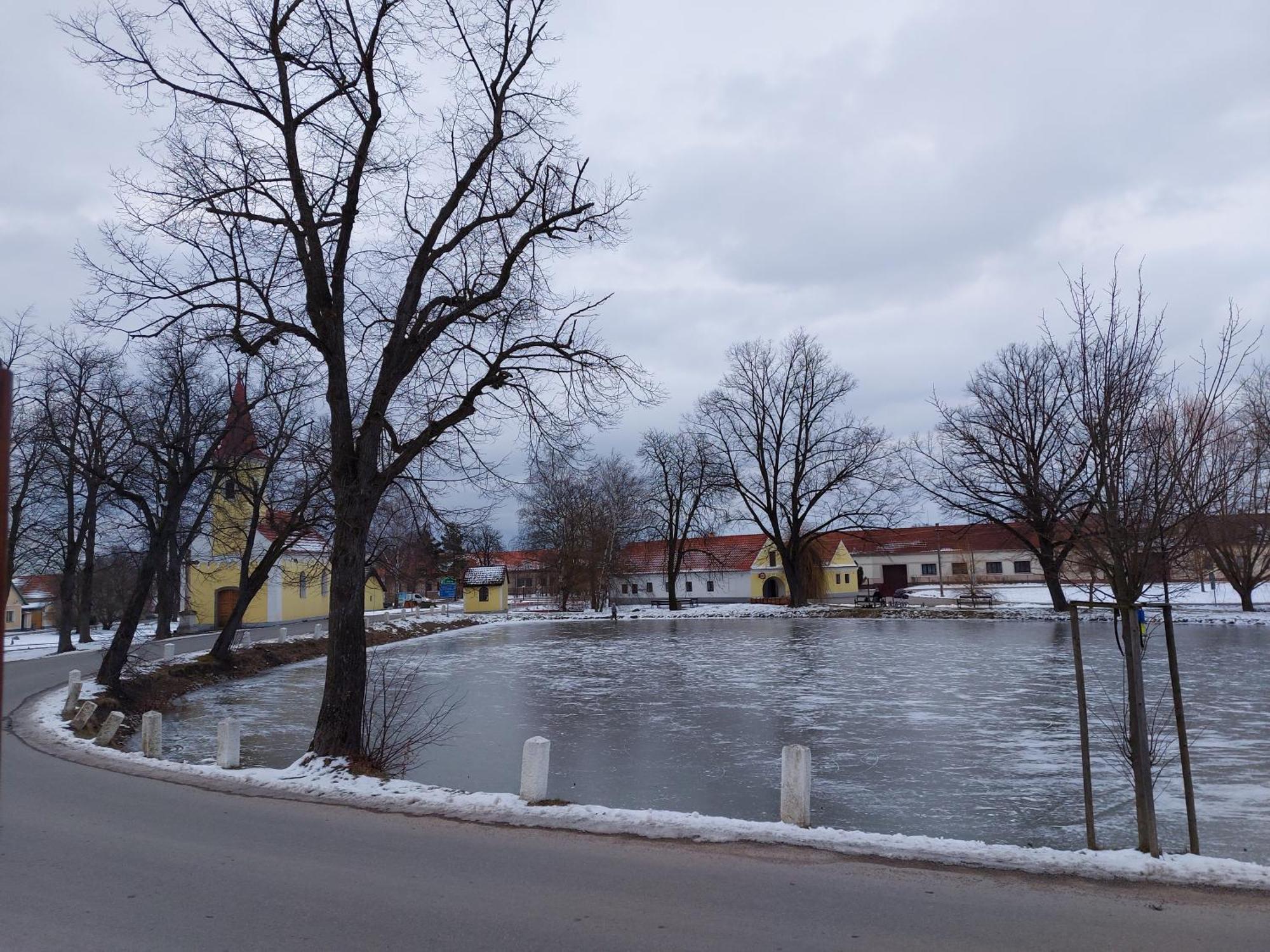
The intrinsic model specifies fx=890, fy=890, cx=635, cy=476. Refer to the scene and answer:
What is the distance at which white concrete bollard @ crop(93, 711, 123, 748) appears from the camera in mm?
13461

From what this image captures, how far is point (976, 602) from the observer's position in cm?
5278

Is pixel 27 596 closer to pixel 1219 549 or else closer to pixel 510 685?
pixel 510 685

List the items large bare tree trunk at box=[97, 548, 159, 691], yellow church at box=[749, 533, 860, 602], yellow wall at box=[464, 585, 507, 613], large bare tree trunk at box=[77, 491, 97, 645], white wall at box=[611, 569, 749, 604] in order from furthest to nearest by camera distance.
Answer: white wall at box=[611, 569, 749, 604], yellow church at box=[749, 533, 860, 602], yellow wall at box=[464, 585, 507, 613], large bare tree trunk at box=[77, 491, 97, 645], large bare tree trunk at box=[97, 548, 159, 691]

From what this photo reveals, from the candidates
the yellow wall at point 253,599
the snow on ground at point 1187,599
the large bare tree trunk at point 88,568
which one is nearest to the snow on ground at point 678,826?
the snow on ground at point 1187,599

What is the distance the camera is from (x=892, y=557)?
90.5 m

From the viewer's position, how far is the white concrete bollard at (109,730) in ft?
44.2

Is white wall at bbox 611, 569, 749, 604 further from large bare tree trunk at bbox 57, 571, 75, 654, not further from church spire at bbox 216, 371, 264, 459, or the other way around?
church spire at bbox 216, 371, 264, 459

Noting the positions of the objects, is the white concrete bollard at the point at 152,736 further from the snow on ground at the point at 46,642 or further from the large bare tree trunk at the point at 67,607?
the large bare tree trunk at the point at 67,607

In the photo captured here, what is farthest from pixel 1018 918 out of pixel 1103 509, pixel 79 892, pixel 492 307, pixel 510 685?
pixel 510 685

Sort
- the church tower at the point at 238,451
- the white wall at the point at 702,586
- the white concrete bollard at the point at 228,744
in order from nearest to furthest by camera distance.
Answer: the white concrete bollard at the point at 228,744 → the church tower at the point at 238,451 → the white wall at the point at 702,586

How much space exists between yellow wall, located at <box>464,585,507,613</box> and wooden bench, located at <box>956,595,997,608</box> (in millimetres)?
30044

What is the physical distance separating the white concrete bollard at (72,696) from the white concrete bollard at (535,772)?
11656 mm

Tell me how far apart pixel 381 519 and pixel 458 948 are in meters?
20.5

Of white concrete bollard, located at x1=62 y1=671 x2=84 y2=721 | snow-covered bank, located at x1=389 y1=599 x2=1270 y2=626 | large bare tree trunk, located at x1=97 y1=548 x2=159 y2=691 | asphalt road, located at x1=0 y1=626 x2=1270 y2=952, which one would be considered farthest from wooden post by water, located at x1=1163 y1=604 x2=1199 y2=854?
snow-covered bank, located at x1=389 y1=599 x2=1270 y2=626
